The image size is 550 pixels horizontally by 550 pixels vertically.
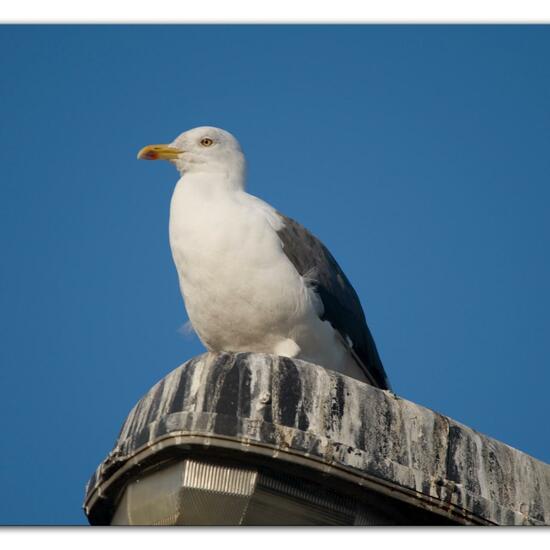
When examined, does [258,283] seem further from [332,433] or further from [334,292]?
[332,433]

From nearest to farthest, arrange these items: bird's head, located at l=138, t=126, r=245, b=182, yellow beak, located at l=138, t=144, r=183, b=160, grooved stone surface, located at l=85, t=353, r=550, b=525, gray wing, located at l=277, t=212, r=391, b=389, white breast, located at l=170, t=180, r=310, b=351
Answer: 1. grooved stone surface, located at l=85, t=353, r=550, b=525
2. white breast, located at l=170, t=180, r=310, b=351
3. gray wing, located at l=277, t=212, r=391, b=389
4. bird's head, located at l=138, t=126, r=245, b=182
5. yellow beak, located at l=138, t=144, r=183, b=160

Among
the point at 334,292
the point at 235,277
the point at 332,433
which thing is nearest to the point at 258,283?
the point at 235,277

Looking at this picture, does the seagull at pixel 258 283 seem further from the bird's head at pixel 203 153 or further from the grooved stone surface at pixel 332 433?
the grooved stone surface at pixel 332 433

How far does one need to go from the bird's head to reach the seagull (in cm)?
9

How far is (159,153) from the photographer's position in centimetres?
875

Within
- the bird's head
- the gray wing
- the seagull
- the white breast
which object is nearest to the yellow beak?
the bird's head

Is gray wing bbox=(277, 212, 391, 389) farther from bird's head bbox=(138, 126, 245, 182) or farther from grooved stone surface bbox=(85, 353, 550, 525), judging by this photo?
grooved stone surface bbox=(85, 353, 550, 525)

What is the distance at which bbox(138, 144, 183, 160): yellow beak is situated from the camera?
8719 millimetres

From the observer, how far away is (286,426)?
6.24 meters

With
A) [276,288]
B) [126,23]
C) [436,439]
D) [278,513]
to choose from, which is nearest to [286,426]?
[278,513]

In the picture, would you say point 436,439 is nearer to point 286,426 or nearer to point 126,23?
point 286,426

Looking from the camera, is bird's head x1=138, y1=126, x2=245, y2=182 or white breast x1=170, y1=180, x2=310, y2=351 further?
bird's head x1=138, y1=126, x2=245, y2=182

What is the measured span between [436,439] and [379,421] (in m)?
0.35

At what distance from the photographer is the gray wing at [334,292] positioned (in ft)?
26.1
